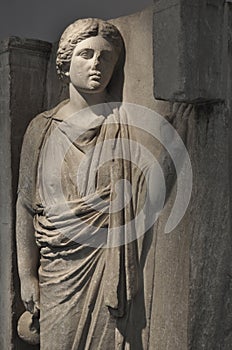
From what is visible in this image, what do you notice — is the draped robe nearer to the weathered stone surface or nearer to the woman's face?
the woman's face

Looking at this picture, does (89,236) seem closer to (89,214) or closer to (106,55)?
(89,214)

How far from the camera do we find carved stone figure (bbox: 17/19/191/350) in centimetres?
282

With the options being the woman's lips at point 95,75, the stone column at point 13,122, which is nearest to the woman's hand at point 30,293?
the stone column at point 13,122

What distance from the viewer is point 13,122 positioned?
334 cm

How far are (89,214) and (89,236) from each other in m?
0.09

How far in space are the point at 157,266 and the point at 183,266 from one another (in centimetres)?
14

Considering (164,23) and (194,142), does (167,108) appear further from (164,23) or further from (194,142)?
(164,23)

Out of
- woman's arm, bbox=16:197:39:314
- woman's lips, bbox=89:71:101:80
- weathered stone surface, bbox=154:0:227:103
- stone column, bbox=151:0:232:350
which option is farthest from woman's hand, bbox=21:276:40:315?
weathered stone surface, bbox=154:0:227:103

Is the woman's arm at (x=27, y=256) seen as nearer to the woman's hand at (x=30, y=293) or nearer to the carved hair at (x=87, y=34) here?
A: the woman's hand at (x=30, y=293)

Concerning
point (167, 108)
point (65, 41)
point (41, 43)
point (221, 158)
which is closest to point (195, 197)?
point (221, 158)

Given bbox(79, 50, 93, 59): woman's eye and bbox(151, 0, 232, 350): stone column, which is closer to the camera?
bbox(151, 0, 232, 350): stone column

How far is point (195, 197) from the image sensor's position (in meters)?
2.61

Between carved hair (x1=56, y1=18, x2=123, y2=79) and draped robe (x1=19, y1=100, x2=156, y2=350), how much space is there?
270 mm

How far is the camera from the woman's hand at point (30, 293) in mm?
3141
